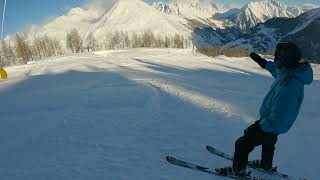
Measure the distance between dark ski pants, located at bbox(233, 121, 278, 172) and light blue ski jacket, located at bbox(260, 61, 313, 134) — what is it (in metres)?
0.26

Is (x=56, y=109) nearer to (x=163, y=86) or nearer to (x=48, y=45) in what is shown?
(x=163, y=86)

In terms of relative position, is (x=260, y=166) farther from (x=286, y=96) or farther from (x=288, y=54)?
(x=288, y=54)

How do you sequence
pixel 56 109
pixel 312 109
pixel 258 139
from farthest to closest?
pixel 312 109 → pixel 56 109 → pixel 258 139

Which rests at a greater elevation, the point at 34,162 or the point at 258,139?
the point at 258,139

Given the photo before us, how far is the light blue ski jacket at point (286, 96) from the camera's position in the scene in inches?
214

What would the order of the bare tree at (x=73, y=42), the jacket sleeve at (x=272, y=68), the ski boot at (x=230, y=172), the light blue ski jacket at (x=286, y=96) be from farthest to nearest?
1. the bare tree at (x=73, y=42)
2. the ski boot at (x=230, y=172)
3. the jacket sleeve at (x=272, y=68)
4. the light blue ski jacket at (x=286, y=96)

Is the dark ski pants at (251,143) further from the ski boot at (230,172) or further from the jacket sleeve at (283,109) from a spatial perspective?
the jacket sleeve at (283,109)

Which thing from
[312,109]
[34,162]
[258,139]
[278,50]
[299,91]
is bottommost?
[312,109]

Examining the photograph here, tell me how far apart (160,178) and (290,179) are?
2.17m

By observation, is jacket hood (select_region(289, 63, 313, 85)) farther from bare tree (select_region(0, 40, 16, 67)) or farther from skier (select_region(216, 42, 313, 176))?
bare tree (select_region(0, 40, 16, 67))

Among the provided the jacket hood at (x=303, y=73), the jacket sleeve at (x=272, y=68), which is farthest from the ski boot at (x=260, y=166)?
the jacket hood at (x=303, y=73)

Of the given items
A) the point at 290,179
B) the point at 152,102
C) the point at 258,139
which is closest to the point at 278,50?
the point at 258,139

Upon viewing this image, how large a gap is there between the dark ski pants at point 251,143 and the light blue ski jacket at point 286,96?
263 millimetres

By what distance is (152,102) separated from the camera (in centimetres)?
1284
